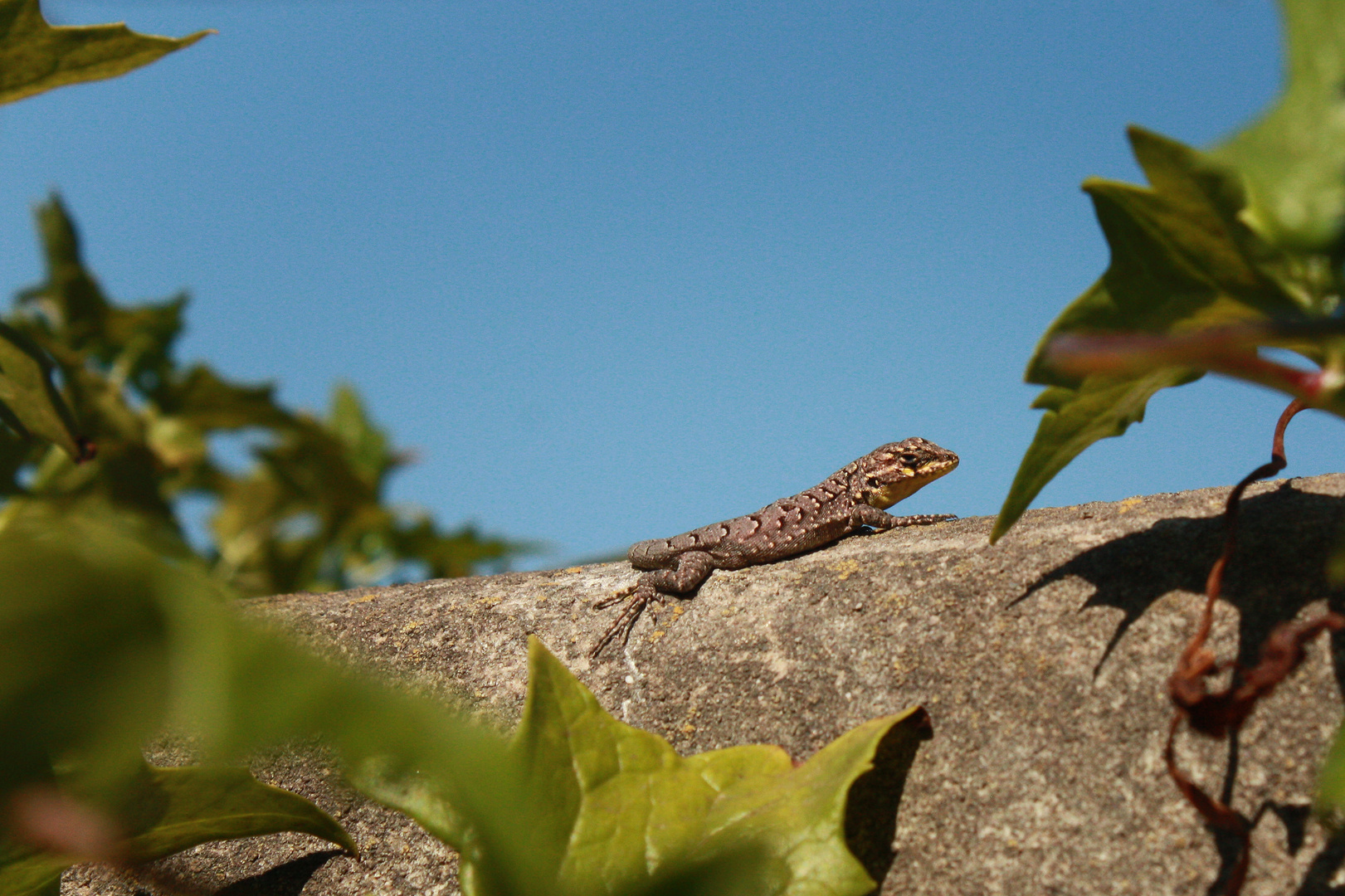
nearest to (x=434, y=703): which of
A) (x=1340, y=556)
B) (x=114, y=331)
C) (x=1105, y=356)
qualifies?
(x=1105, y=356)

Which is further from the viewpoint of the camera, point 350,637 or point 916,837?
point 350,637

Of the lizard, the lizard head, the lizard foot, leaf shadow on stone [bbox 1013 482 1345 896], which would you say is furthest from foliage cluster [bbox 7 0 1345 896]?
the lizard head

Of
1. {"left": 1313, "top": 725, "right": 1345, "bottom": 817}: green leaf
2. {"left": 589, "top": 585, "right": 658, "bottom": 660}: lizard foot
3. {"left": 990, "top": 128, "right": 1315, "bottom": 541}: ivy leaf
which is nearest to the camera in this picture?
{"left": 1313, "top": 725, "right": 1345, "bottom": 817}: green leaf

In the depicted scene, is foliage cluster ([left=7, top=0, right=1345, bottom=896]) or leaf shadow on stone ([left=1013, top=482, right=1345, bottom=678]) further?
leaf shadow on stone ([left=1013, top=482, right=1345, bottom=678])

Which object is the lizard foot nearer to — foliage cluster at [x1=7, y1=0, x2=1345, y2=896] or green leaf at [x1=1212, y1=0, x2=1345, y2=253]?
foliage cluster at [x1=7, y1=0, x2=1345, y2=896]

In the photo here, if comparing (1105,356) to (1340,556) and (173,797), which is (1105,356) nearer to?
(1340,556)
